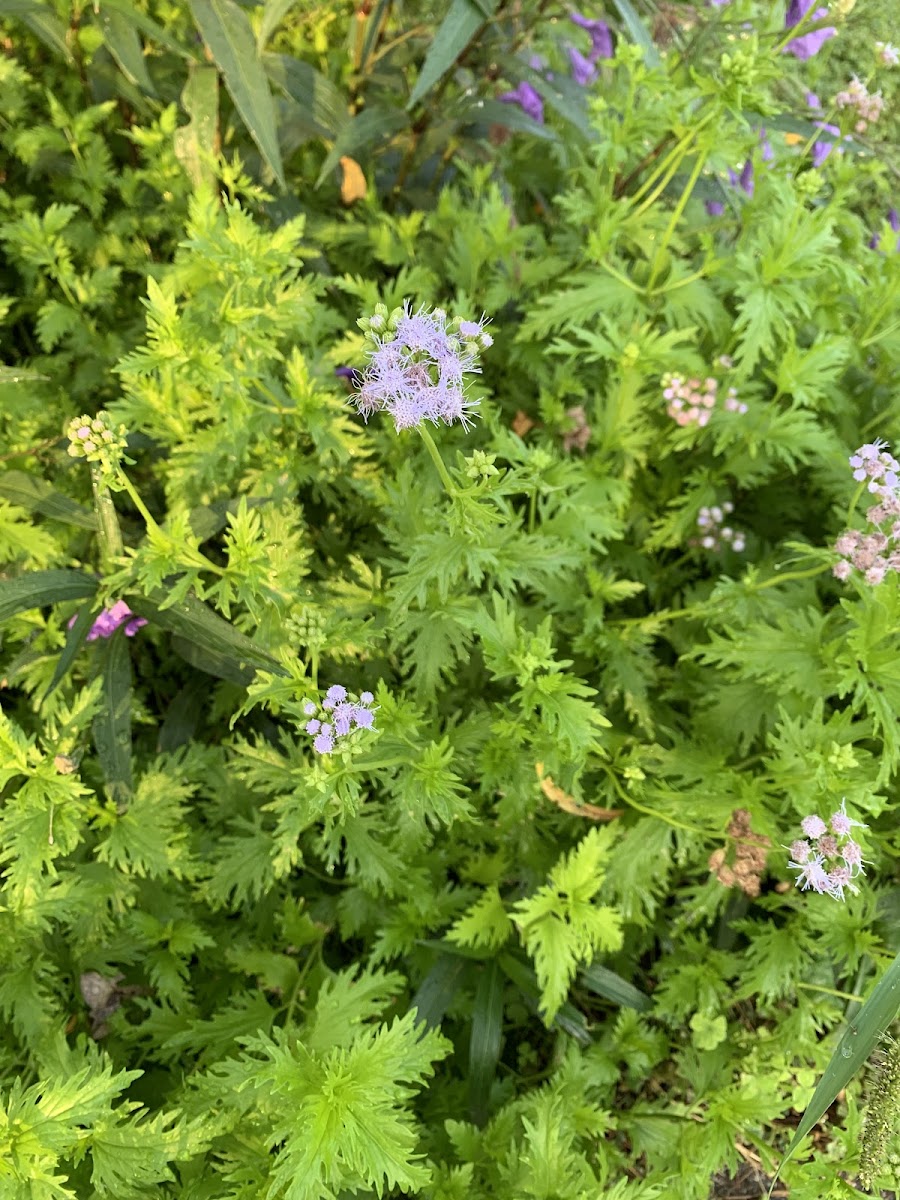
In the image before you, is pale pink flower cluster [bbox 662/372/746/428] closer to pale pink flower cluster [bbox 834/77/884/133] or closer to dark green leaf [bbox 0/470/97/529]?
pale pink flower cluster [bbox 834/77/884/133]

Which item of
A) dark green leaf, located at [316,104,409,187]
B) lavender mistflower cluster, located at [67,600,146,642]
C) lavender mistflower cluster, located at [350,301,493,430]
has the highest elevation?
dark green leaf, located at [316,104,409,187]

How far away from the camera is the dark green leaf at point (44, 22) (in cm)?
182

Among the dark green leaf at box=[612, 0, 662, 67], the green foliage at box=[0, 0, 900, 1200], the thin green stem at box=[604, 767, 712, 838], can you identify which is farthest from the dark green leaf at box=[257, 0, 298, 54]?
the thin green stem at box=[604, 767, 712, 838]

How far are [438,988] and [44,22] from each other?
7.79ft

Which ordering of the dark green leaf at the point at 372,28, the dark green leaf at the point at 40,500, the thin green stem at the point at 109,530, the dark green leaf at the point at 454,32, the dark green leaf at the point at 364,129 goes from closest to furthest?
the thin green stem at the point at 109,530 < the dark green leaf at the point at 40,500 < the dark green leaf at the point at 454,32 < the dark green leaf at the point at 364,129 < the dark green leaf at the point at 372,28

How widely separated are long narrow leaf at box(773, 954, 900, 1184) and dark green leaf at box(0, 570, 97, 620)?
1.41 m

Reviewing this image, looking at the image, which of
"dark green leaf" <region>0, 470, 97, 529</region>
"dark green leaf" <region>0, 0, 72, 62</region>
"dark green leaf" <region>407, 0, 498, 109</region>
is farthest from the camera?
"dark green leaf" <region>0, 0, 72, 62</region>

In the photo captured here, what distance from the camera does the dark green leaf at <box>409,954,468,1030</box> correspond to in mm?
1679

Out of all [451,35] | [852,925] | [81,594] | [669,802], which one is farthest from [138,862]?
[451,35]

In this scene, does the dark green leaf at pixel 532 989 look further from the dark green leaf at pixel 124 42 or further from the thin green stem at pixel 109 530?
the dark green leaf at pixel 124 42

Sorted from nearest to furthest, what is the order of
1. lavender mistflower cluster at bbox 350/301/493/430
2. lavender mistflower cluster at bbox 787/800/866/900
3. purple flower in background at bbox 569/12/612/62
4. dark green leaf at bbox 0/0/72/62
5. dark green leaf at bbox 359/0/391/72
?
lavender mistflower cluster at bbox 350/301/493/430 → lavender mistflower cluster at bbox 787/800/866/900 → dark green leaf at bbox 0/0/72/62 → dark green leaf at bbox 359/0/391/72 → purple flower in background at bbox 569/12/612/62

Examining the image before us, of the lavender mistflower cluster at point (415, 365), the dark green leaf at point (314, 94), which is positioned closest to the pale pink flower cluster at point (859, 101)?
the dark green leaf at point (314, 94)

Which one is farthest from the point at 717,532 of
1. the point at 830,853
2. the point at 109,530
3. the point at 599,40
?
the point at 599,40

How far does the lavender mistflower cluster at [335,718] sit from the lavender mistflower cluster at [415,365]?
1.31 feet
